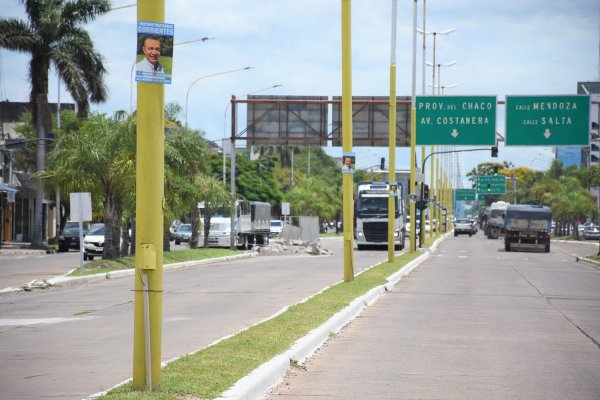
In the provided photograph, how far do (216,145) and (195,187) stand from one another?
79116 mm

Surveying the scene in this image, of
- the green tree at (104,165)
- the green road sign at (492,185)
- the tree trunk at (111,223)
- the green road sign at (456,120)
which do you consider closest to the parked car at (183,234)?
the green road sign at (456,120)

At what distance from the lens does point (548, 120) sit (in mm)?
43906

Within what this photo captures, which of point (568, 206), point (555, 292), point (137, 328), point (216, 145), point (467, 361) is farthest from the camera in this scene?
point (216, 145)

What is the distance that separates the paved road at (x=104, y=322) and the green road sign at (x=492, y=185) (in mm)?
87291

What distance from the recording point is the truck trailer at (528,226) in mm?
58719

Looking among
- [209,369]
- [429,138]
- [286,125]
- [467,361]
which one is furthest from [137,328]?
[286,125]

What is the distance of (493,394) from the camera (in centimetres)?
1024

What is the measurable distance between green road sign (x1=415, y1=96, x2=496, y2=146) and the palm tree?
18.8 m

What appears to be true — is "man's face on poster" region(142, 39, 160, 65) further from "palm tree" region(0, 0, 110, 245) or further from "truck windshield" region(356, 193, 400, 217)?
"truck windshield" region(356, 193, 400, 217)

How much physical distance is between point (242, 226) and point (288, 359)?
154ft

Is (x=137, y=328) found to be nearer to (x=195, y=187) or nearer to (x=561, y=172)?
(x=195, y=187)

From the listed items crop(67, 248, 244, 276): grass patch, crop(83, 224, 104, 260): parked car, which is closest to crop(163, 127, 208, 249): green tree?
crop(67, 248, 244, 276): grass patch

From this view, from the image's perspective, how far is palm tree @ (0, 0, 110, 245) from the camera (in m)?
52.3

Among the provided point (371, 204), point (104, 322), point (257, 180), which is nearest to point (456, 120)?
point (371, 204)
